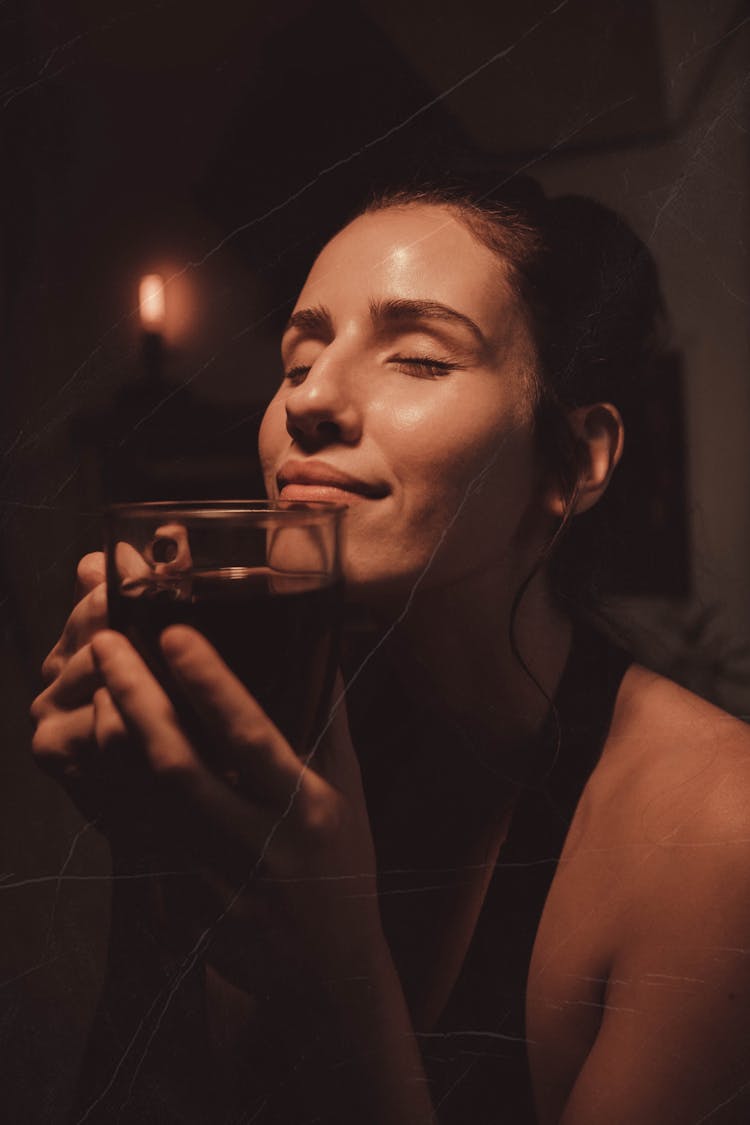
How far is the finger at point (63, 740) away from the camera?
23.8 inches

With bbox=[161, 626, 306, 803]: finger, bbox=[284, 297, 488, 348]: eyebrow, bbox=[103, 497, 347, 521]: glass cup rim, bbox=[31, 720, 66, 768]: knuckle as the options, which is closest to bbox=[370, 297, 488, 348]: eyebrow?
bbox=[284, 297, 488, 348]: eyebrow

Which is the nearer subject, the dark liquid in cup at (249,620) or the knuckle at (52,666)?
the dark liquid in cup at (249,620)

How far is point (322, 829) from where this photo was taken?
1.91 ft

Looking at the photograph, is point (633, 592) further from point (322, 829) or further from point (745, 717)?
point (322, 829)

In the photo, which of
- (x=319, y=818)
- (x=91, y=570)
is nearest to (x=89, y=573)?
(x=91, y=570)

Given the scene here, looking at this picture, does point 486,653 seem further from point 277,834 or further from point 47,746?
point 47,746

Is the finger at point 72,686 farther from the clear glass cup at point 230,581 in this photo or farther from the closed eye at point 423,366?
the closed eye at point 423,366

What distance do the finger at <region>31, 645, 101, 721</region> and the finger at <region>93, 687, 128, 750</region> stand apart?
0.02 meters

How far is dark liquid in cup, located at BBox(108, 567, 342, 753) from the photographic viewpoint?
1.66ft

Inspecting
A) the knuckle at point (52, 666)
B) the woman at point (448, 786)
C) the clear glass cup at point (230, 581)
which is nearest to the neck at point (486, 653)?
the woman at point (448, 786)

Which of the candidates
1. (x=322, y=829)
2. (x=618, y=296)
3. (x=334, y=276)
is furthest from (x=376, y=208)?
(x=322, y=829)

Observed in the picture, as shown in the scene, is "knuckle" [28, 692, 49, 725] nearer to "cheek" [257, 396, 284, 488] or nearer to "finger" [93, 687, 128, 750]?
"finger" [93, 687, 128, 750]

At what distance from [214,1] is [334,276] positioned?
8.5 inches

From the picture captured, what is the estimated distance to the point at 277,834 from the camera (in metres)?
0.58
